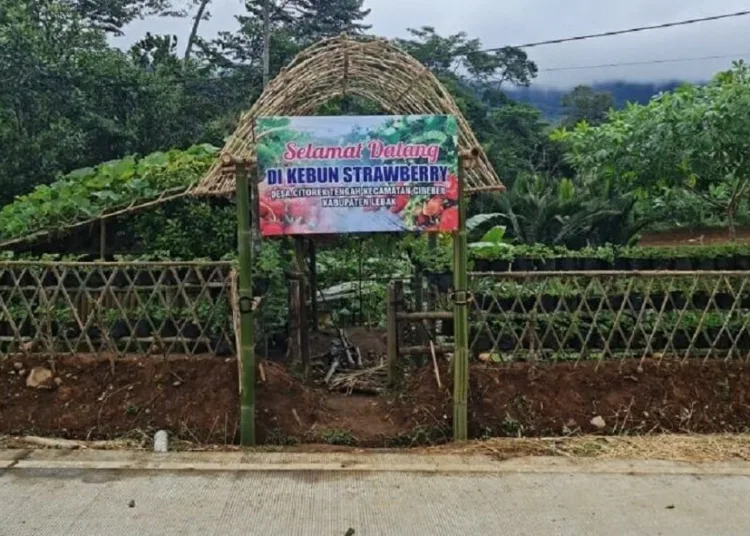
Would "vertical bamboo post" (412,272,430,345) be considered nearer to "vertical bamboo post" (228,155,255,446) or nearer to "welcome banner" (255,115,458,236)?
"welcome banner" (255,115,458,236)

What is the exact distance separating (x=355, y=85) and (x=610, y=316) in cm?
253

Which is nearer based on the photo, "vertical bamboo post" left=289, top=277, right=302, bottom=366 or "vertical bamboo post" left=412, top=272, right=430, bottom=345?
"vertical bamboo post" left=412, top=272, right=430, bottom=345

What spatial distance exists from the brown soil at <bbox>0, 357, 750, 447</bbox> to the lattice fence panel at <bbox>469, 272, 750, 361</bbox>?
15 centimetres

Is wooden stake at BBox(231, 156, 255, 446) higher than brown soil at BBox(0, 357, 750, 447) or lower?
higher

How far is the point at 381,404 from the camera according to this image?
16.6 ft

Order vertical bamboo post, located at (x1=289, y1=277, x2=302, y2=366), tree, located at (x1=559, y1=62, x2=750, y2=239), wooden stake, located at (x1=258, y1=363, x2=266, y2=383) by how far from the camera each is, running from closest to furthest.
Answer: wooden stake, located at (x1=258, y1=363, x2=266, y2=383), vertical bamboo post, located at (x1=289, y1=277, x2=302, y2=366), tree, located at (x1=559, y1=62, x2=750, y2=239)

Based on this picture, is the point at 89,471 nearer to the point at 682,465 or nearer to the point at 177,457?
the point at 177,457

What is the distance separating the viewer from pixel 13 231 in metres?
6.66

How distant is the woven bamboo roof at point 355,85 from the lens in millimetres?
4988

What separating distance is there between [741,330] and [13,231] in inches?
235

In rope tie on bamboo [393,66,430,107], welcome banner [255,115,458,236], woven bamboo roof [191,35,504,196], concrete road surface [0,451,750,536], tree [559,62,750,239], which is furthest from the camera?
tree [559,62,750,239]

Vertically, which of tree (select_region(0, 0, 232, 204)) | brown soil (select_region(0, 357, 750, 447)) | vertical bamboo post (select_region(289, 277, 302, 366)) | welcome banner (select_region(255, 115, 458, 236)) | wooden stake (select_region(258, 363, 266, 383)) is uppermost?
tree (select_region(0, 0, 232, 204))

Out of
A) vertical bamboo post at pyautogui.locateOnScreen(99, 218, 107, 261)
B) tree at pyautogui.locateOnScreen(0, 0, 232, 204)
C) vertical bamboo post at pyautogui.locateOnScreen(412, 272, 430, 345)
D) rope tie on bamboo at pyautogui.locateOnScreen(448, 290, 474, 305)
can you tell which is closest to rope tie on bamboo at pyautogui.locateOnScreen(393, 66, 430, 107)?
vertical bamboo post at pyautogui.locateOnScreen(412, 272, 430, 345)

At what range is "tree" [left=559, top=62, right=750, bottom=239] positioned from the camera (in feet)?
21.3
